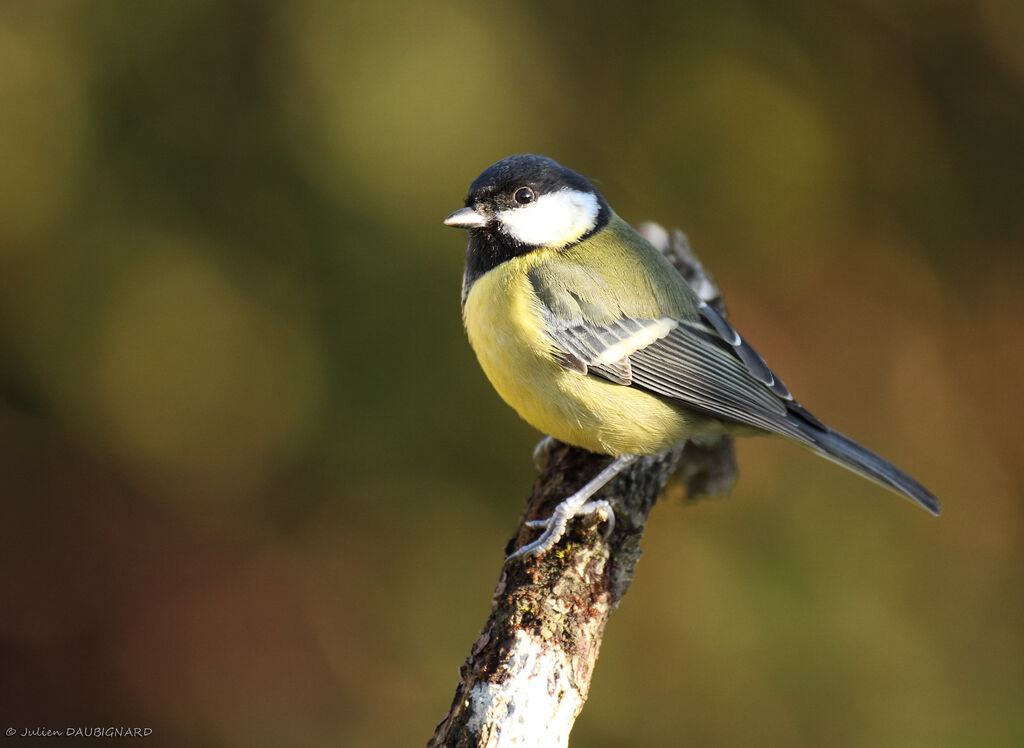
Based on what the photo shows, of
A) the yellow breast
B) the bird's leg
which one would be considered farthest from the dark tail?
the bird's leg

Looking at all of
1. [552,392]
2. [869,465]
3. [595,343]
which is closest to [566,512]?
[552,392]

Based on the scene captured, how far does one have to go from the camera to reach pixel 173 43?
99.4 inches

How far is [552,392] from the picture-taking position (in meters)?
1.87

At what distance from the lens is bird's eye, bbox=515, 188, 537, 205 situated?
2.04 m

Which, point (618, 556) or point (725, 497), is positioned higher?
point (618, 556)

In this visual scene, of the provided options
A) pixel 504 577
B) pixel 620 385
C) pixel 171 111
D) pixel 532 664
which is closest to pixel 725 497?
pixel 620 385

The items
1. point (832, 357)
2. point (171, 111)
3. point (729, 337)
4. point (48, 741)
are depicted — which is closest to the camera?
point (729, 337)

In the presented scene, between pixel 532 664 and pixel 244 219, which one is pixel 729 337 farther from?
pixel 244 219

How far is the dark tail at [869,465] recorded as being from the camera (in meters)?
1.95

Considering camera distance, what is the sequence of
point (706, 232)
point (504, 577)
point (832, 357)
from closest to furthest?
point (504, 577) < point (832, 357) < point (706, 232)

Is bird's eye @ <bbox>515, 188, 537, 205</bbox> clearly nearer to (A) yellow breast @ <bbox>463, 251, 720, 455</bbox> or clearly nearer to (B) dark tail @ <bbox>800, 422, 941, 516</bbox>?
(A) yellow breast @ <bbox>463, 251, 720, 455</bbox>

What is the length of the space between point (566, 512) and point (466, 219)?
2.27ft

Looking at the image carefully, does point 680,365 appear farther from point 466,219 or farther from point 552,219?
point 466,219

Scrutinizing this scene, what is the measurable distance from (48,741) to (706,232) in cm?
237
